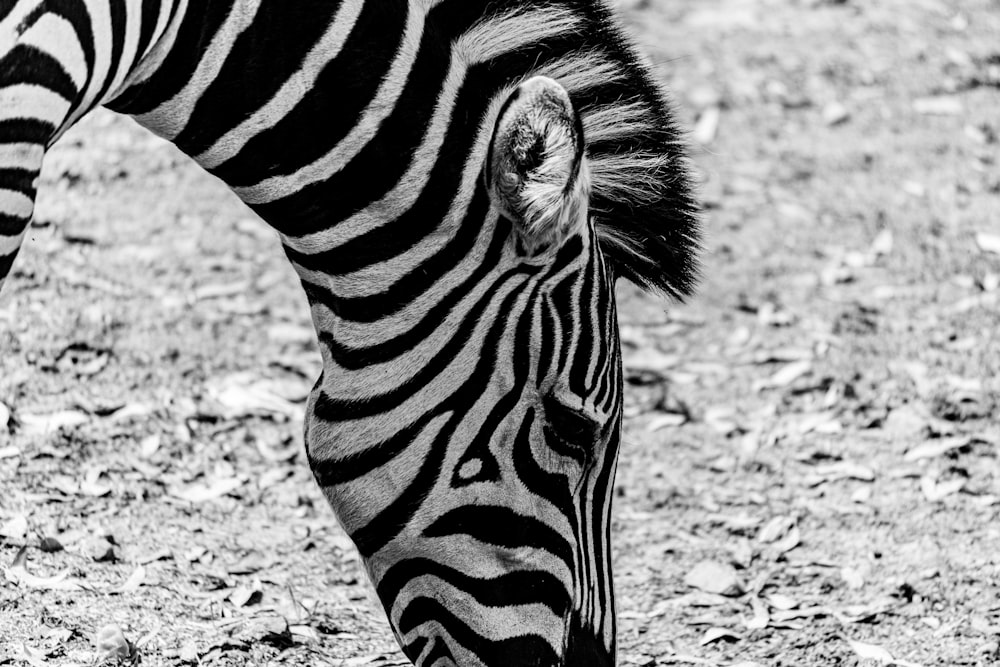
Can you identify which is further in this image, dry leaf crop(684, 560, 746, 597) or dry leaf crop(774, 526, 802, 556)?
dry leaf crop(774, 526, 802, 556)

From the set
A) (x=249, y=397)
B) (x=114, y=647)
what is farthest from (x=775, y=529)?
(x=114, y=647)

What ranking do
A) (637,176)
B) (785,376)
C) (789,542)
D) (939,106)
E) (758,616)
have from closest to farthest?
(637,176) < (758,616) < (789,542) < (785,376) < (939,106)

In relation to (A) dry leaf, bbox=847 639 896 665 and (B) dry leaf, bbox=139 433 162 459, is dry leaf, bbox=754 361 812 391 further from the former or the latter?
(B) dry leaf, bbox=139 433 162 459

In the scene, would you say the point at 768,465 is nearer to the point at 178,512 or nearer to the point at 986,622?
the point at 986,622

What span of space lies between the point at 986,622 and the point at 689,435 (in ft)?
5.26

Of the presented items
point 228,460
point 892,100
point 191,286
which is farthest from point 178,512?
point 892,100

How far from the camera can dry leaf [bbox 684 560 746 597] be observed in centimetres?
428

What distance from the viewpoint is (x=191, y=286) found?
237 inches

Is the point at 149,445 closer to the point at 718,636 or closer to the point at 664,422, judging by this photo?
the point at 664,422

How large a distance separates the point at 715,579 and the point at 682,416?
1163 millimetres

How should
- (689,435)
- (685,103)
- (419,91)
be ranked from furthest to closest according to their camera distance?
(685,103) → (689,435) → (419,91)

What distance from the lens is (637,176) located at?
2768mm

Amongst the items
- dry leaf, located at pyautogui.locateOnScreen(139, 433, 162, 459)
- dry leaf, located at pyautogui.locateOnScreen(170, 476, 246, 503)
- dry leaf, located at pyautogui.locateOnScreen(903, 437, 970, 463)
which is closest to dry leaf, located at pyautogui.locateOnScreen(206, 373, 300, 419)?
dry leaf, located at pyautogui.locateOnScreen(139, 433, 162, 459)

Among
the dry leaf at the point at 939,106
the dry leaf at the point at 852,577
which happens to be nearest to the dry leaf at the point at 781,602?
the dry leaf at the point at 852,577
